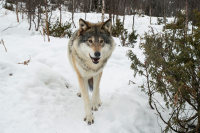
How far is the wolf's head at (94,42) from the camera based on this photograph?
6.98 feet

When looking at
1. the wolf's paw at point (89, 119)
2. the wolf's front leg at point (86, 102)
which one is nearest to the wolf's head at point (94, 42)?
the wolf's front leg at point (86, 102)

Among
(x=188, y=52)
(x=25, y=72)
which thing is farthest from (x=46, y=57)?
(x=188, y=52)

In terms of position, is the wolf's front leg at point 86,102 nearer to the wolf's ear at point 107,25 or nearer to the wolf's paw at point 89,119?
the wolf's paw at point 89,119

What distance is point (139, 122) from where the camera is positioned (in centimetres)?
222

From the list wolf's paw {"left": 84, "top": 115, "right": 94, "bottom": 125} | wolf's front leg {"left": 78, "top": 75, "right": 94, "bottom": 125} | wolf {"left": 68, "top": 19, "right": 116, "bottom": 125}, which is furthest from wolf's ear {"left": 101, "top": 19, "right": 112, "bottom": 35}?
wolf's paw {"left": 84, "top": 115, "right": 94, "bottom": 125}

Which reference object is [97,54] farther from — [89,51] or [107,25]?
[107,25]

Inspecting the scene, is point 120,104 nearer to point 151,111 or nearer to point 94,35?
point 151,111

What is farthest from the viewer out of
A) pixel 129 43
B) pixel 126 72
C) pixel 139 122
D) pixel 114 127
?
pixel 129 43

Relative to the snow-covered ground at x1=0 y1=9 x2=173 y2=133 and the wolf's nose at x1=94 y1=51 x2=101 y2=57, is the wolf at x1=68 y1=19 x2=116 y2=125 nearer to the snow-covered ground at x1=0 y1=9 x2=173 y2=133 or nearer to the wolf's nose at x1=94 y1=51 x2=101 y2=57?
the wolf's nose at x1=94 y1=51 x2=101 y2=57

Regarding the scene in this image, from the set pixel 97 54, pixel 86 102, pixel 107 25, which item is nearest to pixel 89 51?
pixel 97 54

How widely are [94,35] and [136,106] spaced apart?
1437 mm

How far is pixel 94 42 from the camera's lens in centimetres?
221

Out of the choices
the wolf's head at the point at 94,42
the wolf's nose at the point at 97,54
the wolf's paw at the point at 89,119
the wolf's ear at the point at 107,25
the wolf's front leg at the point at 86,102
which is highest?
the wolf's ear at the point at 107,25

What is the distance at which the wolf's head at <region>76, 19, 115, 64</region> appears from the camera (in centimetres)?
213
